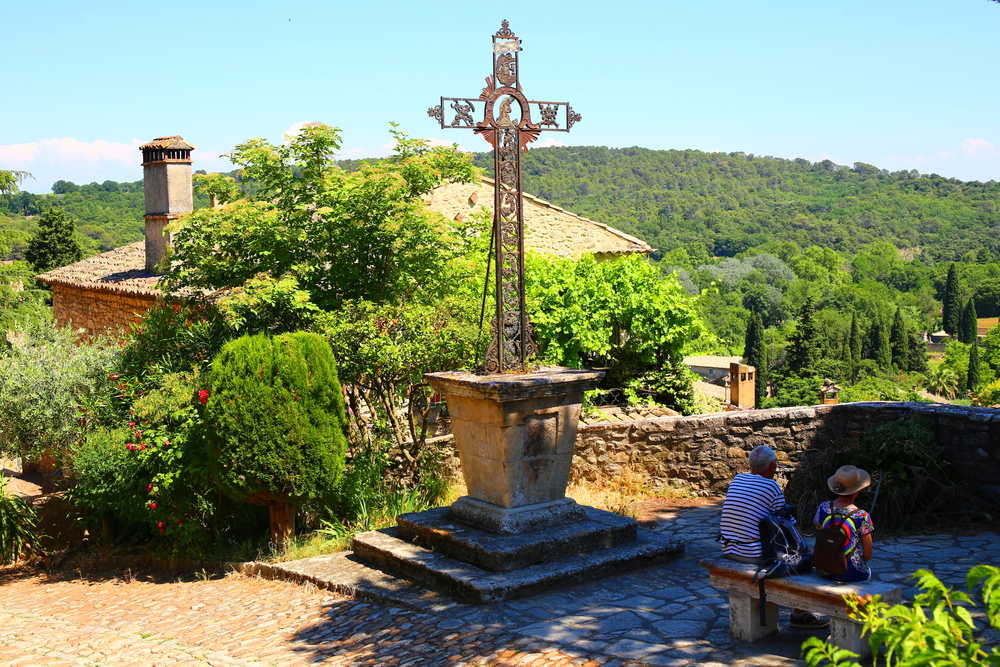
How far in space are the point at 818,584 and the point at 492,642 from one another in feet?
6.51

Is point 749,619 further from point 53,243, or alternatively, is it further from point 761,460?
point 53,243

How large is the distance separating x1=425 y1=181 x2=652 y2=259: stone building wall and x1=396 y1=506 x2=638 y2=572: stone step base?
1184cm

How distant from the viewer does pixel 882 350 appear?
192ft

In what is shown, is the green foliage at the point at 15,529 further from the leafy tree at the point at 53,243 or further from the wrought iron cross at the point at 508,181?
the leafy tree at the point at 53,243

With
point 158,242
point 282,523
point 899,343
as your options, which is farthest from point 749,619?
point 899,343

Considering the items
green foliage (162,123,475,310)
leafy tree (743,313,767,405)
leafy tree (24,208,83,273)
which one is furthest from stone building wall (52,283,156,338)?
leafy tree (743,313,767,405)

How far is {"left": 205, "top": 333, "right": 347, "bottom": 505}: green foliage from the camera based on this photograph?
7641 millimetres

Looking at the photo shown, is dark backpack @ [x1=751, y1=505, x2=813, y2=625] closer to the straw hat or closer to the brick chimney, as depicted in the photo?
the straw hat

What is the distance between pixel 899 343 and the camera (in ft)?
196

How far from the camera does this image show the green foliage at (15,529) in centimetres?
1009

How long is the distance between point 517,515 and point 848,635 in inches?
113

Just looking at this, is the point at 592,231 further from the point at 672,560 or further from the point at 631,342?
the point at 672,560

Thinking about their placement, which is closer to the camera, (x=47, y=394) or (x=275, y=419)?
(x=275, y=419)

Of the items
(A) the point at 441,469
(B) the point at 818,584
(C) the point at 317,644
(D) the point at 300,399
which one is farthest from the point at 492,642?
(A) the point at 441,469
